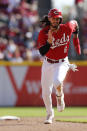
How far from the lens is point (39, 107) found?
13531mm

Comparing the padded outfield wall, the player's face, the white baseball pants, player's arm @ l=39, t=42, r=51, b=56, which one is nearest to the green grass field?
the padded outfield wall

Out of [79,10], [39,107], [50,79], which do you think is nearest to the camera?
[50,79]

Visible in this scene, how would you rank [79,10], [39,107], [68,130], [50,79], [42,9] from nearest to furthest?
[68,130] → [50,79] → [39,107] → [79,10] → [42,9]

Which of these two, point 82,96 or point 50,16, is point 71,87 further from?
point 50,16

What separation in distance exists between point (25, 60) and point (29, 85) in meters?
1.30

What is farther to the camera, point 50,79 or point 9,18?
point 9,18

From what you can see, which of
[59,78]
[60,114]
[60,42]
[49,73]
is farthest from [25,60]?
[59,78]

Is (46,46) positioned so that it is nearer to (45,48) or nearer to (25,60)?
(45,48)

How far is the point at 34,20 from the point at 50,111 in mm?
9161

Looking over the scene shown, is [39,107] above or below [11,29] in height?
below

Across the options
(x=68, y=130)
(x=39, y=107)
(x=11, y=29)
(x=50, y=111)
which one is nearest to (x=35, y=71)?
(x=39, y=107)

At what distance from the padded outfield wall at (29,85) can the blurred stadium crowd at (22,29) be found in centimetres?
55

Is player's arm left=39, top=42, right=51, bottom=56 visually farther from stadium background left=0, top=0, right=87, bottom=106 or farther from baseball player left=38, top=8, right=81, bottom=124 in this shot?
stadium background left=0, top=0, right=87, bottom=106

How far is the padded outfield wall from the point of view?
45.1 feet
